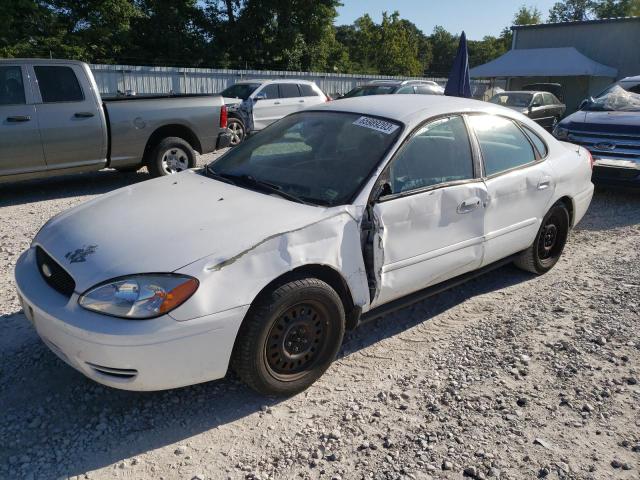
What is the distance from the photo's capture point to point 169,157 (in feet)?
27.4

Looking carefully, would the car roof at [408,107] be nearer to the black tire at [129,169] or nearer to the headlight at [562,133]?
the headlight at [562,133]

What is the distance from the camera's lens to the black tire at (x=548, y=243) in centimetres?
470

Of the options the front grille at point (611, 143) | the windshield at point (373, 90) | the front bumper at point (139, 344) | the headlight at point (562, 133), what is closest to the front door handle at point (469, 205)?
the front bumper at point (139, 344)

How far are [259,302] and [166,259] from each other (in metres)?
0.51

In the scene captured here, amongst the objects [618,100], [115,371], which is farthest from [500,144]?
[618,100]

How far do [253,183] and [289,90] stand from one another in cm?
1153

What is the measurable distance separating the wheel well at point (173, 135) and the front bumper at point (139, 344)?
5821 mm

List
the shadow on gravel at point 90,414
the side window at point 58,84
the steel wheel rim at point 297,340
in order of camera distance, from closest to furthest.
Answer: the shadow on gravel at point 90,414 < the steel wheel rim at point 297,340 < the side window at point 58,84

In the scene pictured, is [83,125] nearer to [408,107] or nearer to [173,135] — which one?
[173,135]

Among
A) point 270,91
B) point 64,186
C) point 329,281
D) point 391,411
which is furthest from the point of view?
point 270,91

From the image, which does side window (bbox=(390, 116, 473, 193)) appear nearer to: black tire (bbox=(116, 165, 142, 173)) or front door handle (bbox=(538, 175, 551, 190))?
front door handle (bbox=(538, 175, 551, 190))

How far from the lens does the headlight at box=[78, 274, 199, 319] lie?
2521 millimetres

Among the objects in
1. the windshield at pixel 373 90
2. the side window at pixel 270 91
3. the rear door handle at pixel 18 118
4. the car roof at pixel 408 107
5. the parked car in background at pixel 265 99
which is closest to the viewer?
the car roof at pixel 408 107

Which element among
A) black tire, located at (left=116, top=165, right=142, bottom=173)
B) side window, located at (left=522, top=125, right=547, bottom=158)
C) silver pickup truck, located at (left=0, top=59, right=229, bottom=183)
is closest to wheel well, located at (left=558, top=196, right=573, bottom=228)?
side window, located at (left=522, top=125, right=547, bottom=158)
